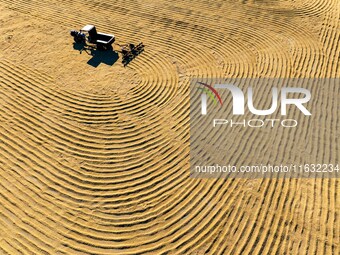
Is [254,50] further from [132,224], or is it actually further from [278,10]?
[132,224]

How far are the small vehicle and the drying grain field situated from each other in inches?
25.5

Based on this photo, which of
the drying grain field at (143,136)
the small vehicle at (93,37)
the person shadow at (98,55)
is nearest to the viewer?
the drying grain field at (143,136)

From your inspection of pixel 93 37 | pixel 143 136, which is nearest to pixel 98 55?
pixel 93 37

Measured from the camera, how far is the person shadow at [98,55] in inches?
497

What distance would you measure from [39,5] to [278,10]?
1358cm

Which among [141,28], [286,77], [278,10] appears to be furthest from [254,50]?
[141,28]

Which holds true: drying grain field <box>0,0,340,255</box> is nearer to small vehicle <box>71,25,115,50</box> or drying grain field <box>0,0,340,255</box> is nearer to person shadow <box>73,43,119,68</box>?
person shadow <box>73,43,119,68</box>

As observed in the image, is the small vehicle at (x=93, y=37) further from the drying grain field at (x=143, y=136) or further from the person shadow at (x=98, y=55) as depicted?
the drying grain field at (x=143, y=136)

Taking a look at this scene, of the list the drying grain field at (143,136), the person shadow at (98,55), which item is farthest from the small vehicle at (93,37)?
the drying grain field at (143,136)

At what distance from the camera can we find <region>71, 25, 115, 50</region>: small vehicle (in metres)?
13.0

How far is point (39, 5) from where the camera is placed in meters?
15.6

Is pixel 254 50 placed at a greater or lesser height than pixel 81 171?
greater

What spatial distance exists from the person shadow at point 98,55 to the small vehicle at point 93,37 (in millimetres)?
202

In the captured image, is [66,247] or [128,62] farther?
[128,62]
